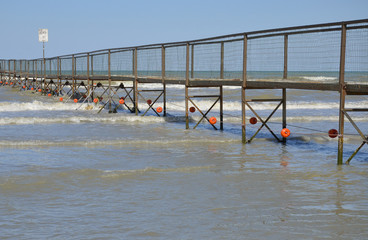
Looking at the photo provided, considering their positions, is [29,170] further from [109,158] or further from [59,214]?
[59,214]

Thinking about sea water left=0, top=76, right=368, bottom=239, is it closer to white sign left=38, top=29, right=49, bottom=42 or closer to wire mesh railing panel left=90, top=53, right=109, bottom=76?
Result: wire mesh railing panel left=90, top=53, right=109, bottom=76

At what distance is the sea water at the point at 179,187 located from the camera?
7.22 m

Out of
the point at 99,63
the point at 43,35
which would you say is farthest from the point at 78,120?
the point at 43,35

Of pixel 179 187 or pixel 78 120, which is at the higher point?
pixel 78 120

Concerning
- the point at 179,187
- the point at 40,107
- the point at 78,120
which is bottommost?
the point at 179,187

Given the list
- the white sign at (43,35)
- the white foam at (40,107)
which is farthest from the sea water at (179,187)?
the white sign at (43,35)

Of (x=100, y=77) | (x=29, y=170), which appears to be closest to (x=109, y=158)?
(x=29, y=170)

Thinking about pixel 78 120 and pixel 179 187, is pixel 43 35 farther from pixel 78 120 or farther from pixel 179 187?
pixel 179 187

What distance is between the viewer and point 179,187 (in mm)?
9617

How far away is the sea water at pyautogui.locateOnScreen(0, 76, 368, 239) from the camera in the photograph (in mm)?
7223

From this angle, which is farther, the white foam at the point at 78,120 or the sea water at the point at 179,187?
the white foam at the point at 78,120

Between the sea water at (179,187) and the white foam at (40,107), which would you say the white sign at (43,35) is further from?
the sea water at (179,187)

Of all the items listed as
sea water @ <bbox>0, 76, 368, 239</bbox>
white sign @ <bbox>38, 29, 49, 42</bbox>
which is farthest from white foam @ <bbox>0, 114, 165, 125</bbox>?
white sign @ <bbox>38, 29, 49, 42</bbox>

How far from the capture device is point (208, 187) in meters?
9.62
